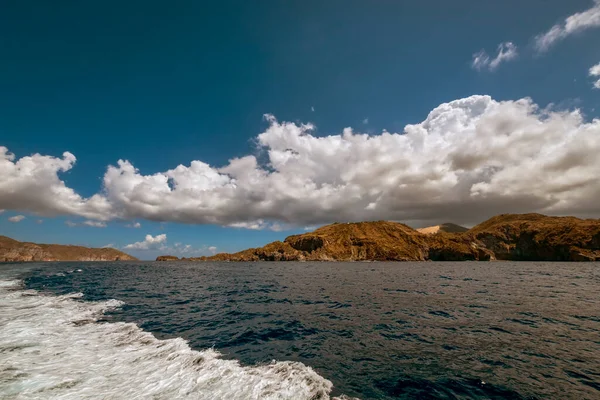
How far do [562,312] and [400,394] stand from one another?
2356cm

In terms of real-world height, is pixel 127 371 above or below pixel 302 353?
above

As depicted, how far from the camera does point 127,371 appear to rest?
11578mm

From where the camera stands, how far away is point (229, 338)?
56.1 feet

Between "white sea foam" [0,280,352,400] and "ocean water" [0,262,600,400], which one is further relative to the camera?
"ocean water" [0,262,600,400]

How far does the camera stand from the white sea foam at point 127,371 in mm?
9578

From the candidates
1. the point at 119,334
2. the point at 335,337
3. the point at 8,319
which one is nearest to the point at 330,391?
the point at 335,337

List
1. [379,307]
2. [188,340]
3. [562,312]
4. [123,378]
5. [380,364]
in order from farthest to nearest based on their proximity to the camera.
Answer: [379,307] < [562,312] < [188,340] < [380,364] < [123,378]

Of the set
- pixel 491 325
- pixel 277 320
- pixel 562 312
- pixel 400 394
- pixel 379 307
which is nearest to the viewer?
pixel 400 394

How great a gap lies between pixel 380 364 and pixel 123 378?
10667 millimetres

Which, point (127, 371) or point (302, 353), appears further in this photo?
point (302, 353)

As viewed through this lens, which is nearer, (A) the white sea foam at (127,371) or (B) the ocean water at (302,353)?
(A) the white sea foam at (127,371)

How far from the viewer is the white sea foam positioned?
9.58 metres

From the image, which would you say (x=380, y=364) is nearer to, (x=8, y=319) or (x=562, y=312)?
(x=562, y=312)

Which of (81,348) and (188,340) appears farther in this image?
(188,340)
